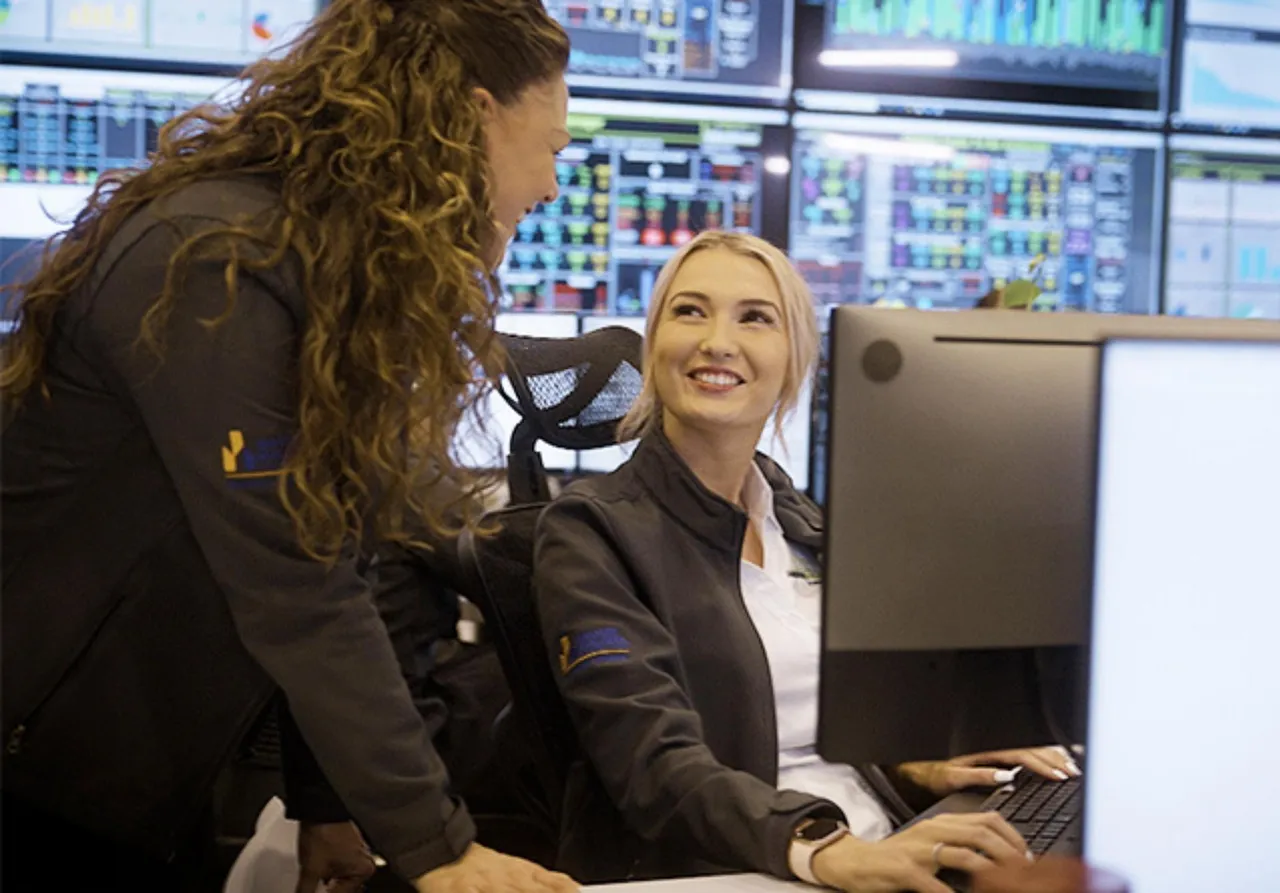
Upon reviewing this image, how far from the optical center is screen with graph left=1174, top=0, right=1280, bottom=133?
3299mm

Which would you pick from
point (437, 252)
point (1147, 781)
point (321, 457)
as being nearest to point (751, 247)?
point (437, 252)

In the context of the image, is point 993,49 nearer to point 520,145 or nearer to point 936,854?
point 520,145

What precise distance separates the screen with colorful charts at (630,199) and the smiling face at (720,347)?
1293 mm

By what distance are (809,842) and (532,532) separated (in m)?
0.58

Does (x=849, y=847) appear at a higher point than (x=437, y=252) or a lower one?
lower

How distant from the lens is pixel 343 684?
1.11m

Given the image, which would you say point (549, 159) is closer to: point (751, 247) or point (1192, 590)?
point (751, 247)

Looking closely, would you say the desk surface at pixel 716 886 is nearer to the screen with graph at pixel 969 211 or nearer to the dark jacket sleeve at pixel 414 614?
the dark jacket sleeve at pixel 414 614

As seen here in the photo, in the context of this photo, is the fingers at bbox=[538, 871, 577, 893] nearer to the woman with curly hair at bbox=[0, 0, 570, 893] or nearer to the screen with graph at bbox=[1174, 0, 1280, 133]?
the woman with curly hair at bbox=[0, 0, 570, 893]

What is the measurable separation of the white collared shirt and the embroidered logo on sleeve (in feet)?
0.90

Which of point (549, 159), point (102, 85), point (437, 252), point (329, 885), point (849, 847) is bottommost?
point (329, 885)

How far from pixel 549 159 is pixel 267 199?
0.30 meters

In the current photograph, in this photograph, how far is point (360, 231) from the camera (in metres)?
1.14

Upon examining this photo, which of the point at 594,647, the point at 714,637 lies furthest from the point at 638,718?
the point at 714,637
